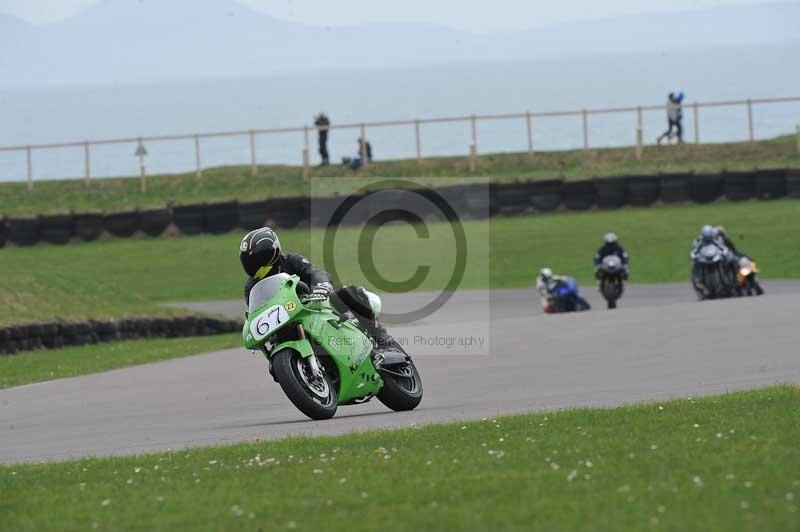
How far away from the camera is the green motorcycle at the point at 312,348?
1060 cm

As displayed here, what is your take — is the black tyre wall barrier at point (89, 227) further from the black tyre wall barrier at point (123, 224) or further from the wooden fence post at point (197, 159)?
the wooden fence post at point (197, 159)

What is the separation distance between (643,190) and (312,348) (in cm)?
2853

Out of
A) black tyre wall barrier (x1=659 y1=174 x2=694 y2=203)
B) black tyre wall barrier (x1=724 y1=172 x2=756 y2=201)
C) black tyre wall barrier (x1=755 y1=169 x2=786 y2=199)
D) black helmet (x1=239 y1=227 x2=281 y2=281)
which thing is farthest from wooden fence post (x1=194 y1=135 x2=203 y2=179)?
black helmet (x1=239 y1=227 x2=281 y2=281)

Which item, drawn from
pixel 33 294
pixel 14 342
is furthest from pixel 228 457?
A: pixel 33 294

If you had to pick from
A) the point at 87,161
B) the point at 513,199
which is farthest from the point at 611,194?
the point at 87,161

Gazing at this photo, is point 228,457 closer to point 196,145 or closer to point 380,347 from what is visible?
point 380,347

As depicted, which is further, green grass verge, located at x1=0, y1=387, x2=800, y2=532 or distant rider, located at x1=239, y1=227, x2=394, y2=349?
distant rider, located at x1=239, y1=227, x2=394, y2=349

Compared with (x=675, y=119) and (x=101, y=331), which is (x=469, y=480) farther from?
(x=675, y=119)

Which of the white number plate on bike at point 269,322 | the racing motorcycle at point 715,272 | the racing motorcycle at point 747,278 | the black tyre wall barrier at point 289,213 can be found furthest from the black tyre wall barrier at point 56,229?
the white number plate on bike at point 269,322

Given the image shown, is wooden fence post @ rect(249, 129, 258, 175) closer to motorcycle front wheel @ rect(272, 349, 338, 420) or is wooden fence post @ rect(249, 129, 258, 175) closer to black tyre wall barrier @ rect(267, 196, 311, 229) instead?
black tyre wall barrier @ rect(267, 196, 311, 229)

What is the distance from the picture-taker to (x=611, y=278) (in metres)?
25.7

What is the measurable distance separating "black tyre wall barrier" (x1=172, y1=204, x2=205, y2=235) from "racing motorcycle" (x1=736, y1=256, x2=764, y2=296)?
1763cm

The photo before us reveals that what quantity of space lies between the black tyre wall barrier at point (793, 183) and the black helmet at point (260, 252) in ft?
94.2

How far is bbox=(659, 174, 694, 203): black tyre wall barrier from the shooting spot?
1505 inches
